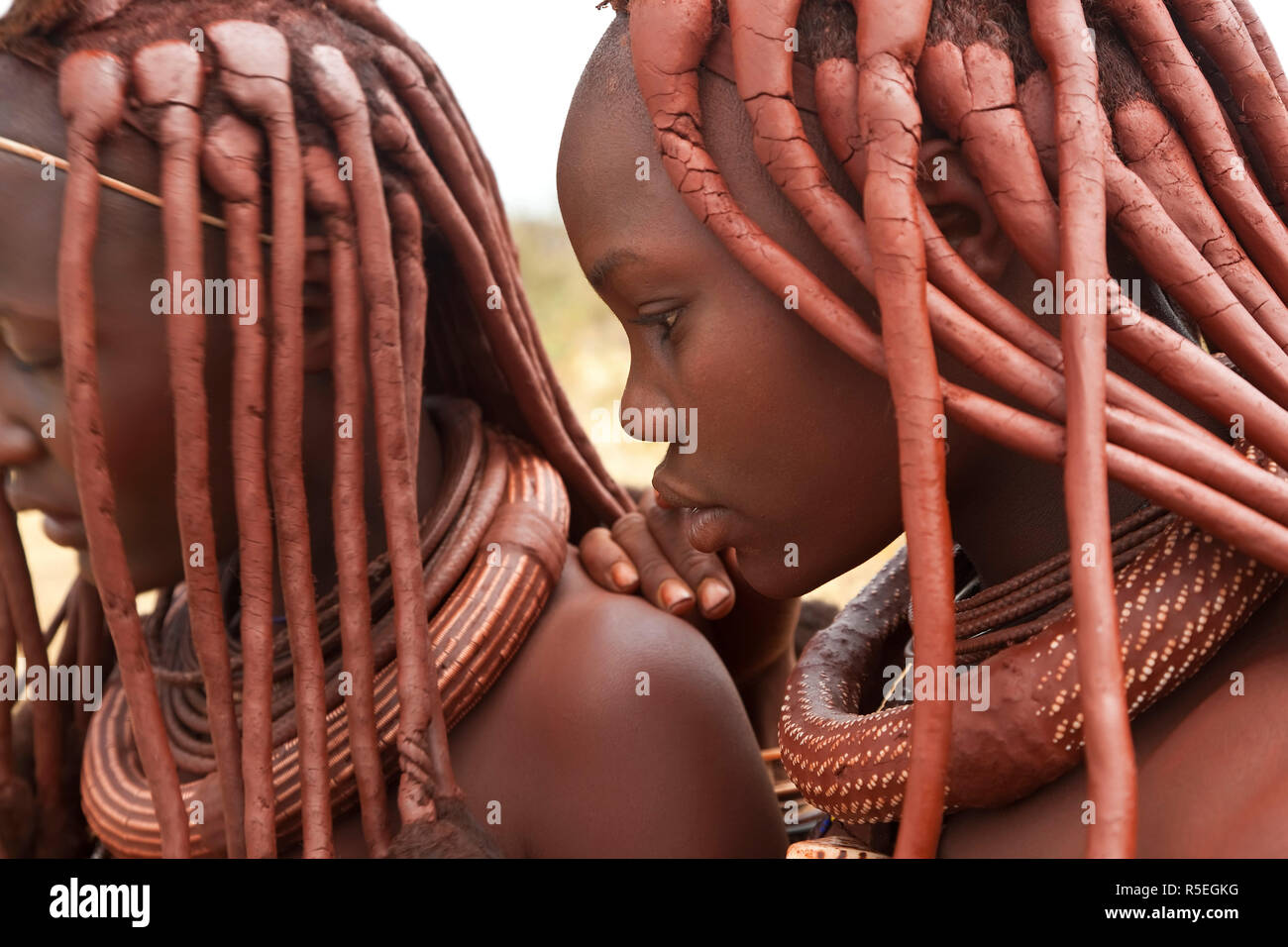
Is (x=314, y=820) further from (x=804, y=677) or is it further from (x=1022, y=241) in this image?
(x=1022, y=241)

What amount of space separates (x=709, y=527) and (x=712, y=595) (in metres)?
0.28

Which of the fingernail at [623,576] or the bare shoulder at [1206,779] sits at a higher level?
the fingernail at [623,576]

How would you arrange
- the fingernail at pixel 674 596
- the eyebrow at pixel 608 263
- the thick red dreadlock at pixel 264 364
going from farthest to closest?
the fingernail at pixel 674 596 < the thick red dreadlock at pixel 264 364 < the eyebrow at pixel 608 263

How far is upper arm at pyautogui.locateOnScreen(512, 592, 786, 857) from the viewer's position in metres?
1.35

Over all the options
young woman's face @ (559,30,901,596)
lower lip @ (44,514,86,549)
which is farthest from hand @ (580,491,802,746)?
lower lip @ (44,514,86,549)

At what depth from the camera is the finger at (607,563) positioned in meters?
1.52

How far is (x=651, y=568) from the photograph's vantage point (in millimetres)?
1529

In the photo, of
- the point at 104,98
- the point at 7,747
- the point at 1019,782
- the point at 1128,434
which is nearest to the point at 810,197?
the point at 1128,434

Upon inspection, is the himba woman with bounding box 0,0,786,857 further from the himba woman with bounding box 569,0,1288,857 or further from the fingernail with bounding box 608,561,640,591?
the himba woman with bounding box 569,0,1288,857

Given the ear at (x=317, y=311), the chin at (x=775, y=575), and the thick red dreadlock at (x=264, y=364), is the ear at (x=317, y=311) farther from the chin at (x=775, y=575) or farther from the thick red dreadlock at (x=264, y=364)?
the chin at (x=775, y=575)

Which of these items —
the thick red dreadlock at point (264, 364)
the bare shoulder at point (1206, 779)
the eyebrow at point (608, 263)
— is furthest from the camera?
the thick red dreadlock at point (264, 364)

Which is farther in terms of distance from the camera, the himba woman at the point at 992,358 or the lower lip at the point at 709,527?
the lower lip at the point at 709,527

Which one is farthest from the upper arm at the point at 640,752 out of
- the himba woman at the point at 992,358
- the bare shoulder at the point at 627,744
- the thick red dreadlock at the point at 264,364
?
the himba woman at the point at 992,358

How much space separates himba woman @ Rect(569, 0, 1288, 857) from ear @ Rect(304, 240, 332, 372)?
0.35 metres
